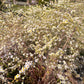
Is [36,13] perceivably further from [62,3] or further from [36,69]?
[36,69]

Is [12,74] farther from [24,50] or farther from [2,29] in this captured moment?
[2,29]

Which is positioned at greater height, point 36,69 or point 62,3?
point 62,3

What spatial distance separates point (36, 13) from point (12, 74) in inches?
64.6

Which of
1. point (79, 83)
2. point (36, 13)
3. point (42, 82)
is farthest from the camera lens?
point (36, 13)

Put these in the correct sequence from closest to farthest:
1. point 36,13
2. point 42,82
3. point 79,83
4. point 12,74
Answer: point 42,82, point 12,74, point 79,83, point 36,13

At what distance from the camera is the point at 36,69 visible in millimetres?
2168

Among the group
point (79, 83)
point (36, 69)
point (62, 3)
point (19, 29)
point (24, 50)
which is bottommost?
point (79, 83)

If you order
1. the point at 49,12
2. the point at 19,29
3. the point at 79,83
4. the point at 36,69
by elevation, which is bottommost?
the point at 79,83

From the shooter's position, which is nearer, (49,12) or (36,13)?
(49,12)

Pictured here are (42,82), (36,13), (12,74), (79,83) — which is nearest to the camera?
(42,82)

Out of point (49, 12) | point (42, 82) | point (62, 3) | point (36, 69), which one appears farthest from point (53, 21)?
point (42, 82)

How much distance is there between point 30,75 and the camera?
6.92 ft

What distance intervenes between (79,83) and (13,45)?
1613 millimetres

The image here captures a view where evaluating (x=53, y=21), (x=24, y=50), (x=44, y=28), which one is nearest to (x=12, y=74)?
(x=24, y=50)
